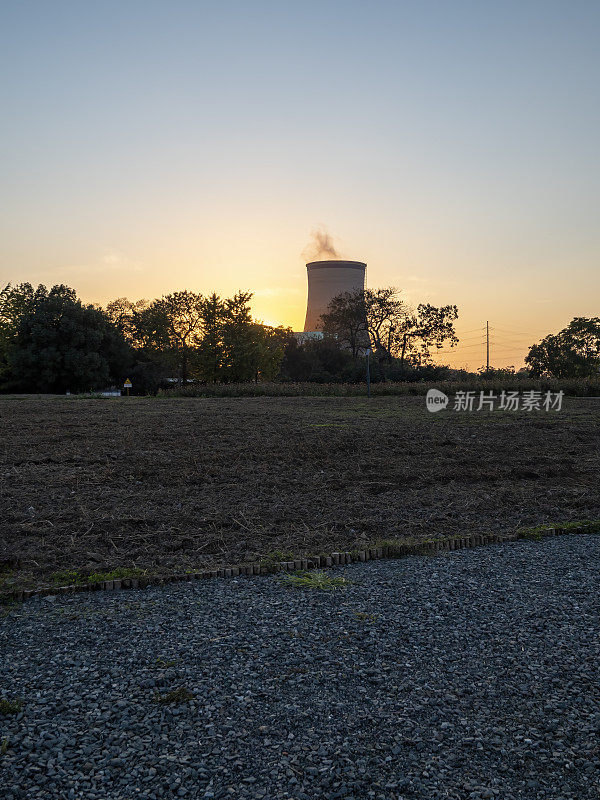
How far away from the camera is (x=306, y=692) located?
2746 millimetres

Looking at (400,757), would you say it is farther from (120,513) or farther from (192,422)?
(192,422)

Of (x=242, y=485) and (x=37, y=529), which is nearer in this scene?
(x=37, y=529)

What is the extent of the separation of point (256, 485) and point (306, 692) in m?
4.46

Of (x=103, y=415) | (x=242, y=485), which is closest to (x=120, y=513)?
(x=242, y=485)

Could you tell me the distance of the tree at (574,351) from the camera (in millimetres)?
41188

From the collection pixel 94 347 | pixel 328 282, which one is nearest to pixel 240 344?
pixel 94 347

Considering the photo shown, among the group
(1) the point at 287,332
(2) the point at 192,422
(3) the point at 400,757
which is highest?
(1) the point at 287,332

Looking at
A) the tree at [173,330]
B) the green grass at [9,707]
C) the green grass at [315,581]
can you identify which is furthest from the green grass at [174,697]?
the tree at [173,330]

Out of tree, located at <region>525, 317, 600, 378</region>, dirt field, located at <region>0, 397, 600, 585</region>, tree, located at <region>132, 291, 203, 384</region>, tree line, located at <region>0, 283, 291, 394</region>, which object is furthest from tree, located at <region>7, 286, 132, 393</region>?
tree, located at <region>525, 317, 600, 378</region>

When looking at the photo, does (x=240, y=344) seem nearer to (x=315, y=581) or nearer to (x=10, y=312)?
(x=10, y=312)

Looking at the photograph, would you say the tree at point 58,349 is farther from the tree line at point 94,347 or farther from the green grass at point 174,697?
the green grass at point 174,697

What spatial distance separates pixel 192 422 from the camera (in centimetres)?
1141

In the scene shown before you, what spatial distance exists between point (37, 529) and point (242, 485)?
2.44m

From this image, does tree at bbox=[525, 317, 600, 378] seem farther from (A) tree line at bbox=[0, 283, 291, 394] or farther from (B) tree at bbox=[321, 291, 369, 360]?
(A) tree line at bbox=[0, 283, 291, 394]
